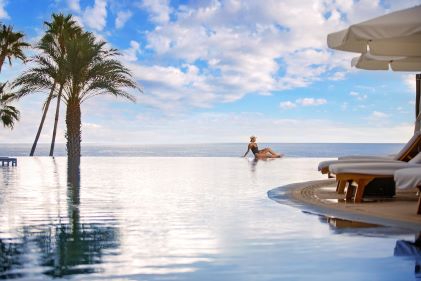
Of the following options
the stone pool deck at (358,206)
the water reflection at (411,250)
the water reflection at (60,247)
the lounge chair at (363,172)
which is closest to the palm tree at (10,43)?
the stone pool deck at (358,206)

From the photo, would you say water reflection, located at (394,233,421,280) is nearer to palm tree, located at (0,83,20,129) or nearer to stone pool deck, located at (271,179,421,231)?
stone pool deck, located at (271,179,421,231)

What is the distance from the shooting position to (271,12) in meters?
15.0

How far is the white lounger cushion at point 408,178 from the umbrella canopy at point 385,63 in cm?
524

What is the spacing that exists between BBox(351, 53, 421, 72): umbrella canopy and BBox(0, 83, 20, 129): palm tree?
670 inches

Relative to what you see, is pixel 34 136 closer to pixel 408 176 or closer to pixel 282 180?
pixel 282 180

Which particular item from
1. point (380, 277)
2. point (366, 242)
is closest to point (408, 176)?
point (366, 242)

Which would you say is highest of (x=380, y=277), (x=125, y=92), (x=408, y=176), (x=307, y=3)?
(x=307, y=3)

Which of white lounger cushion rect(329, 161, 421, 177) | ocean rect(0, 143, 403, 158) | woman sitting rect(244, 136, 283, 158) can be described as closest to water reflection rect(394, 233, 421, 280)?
white lounger cushion rect(329, 161, 421, 177)

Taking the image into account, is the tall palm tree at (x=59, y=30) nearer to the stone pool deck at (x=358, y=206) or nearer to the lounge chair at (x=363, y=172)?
the stone pool deck at (x=358, y=206)

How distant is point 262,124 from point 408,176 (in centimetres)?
4078

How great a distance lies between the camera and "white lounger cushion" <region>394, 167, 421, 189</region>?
615 cm

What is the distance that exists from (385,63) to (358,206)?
5.11 m

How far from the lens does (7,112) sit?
24.9 metres

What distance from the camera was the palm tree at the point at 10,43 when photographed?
27.4 meters
